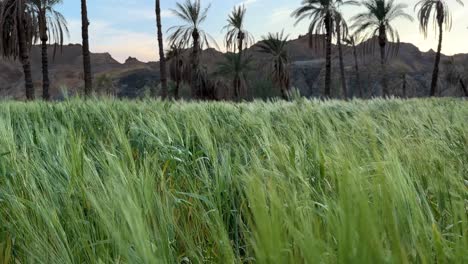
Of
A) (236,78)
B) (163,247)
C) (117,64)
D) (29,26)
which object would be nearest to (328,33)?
(236,78)

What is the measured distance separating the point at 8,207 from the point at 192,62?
125 ft

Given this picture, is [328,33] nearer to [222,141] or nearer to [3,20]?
[3,20]

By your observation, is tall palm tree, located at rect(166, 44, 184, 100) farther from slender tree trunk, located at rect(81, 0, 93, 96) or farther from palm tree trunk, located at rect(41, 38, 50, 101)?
slender tree trunk, located at rect(81, 0, 93, 96)

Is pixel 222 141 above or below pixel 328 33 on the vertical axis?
below

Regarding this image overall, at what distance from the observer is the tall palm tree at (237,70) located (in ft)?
140

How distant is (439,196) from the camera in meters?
1.39

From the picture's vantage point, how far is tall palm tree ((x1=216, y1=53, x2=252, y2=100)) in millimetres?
42531

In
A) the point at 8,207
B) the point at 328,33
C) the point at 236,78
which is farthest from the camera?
the point at 236,78

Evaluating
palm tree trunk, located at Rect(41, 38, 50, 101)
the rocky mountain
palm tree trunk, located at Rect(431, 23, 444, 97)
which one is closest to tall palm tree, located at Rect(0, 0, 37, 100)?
palm tree trunk, located at Rect(41, 38, 50, 101)

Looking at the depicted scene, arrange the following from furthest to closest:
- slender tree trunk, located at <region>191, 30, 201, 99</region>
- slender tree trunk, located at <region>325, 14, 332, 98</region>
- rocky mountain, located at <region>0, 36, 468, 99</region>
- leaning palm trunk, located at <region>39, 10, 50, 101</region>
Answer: rocky mountain, located at <region>0, 36, 468, 99</region> → slender tree trunk, located at <region>191, 30, 201, 99</region> → slender tree trunk, located at <region>325, 14, 332, 98</region> → leaning palm trunk, located at <region>39, 10, 50, 101</region>

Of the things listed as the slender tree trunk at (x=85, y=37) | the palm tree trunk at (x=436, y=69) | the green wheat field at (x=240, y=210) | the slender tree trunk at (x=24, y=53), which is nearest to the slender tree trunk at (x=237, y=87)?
the palm tree trunk at (x=436, y=69)

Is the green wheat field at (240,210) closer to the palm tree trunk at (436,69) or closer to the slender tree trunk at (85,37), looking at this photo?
the slender tree trunk at (85,37)

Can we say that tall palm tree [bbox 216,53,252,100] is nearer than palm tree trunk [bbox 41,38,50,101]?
No

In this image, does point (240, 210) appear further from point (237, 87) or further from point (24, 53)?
point (237, 87)
